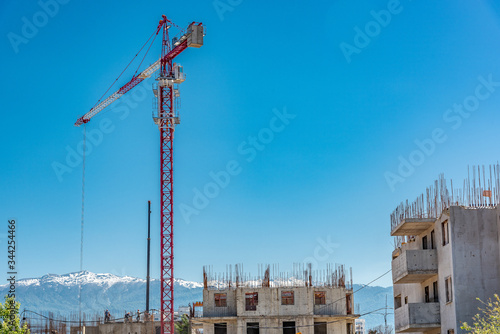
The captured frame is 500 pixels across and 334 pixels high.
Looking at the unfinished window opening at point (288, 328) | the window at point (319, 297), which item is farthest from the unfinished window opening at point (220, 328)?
the window at point (319, 297)

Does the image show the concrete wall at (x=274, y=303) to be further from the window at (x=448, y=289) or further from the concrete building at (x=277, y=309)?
the window at (x=448, y=289)

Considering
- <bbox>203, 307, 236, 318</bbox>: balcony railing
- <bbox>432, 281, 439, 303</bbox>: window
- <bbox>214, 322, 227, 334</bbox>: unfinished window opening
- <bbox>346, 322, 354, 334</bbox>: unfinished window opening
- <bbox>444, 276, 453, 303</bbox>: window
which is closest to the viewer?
<bbox>444, 276, 453, 303</bbox>: window

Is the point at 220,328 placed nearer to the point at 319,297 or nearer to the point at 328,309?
the point at 319,297

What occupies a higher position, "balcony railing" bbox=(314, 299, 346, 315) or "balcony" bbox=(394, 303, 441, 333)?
"balcony railing" bbox=(314, 299, 346, 315)

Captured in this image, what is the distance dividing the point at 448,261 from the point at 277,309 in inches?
1188

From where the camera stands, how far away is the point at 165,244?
94375mm

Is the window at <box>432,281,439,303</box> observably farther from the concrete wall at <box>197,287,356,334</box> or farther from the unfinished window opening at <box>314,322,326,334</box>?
the unfinished window opening at <box>314,322,326,334</box>

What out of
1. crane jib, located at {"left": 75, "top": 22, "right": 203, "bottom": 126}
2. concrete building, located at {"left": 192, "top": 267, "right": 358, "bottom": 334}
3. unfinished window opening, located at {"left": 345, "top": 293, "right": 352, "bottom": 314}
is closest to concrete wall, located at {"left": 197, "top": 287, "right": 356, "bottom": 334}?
concrete building, located at {"left": 192, "top": 267, "right": 358, "bottom": 334}

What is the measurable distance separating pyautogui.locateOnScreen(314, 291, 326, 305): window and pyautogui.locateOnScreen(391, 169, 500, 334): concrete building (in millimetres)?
22751

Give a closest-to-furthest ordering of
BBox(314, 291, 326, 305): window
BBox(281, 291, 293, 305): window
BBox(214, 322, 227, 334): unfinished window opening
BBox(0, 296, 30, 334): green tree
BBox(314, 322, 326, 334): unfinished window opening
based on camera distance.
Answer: BBox(0, 296, 30, 334): green tree < BBox(281, 291, 293, 305): window < BBox(214, 322, 227, 334): unfinished window opening < BBox(314, 291, 326, 305): window < BBox(314, 322, 326, 334): unfinished window opening

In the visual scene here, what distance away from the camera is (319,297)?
72.3m

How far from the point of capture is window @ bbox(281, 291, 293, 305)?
2805 inches

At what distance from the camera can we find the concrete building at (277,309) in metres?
70.4

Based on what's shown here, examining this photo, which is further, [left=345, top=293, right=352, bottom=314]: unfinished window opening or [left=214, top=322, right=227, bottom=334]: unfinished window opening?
[left=345, top=293, right=352, bottom=314]: unfinished window opening
